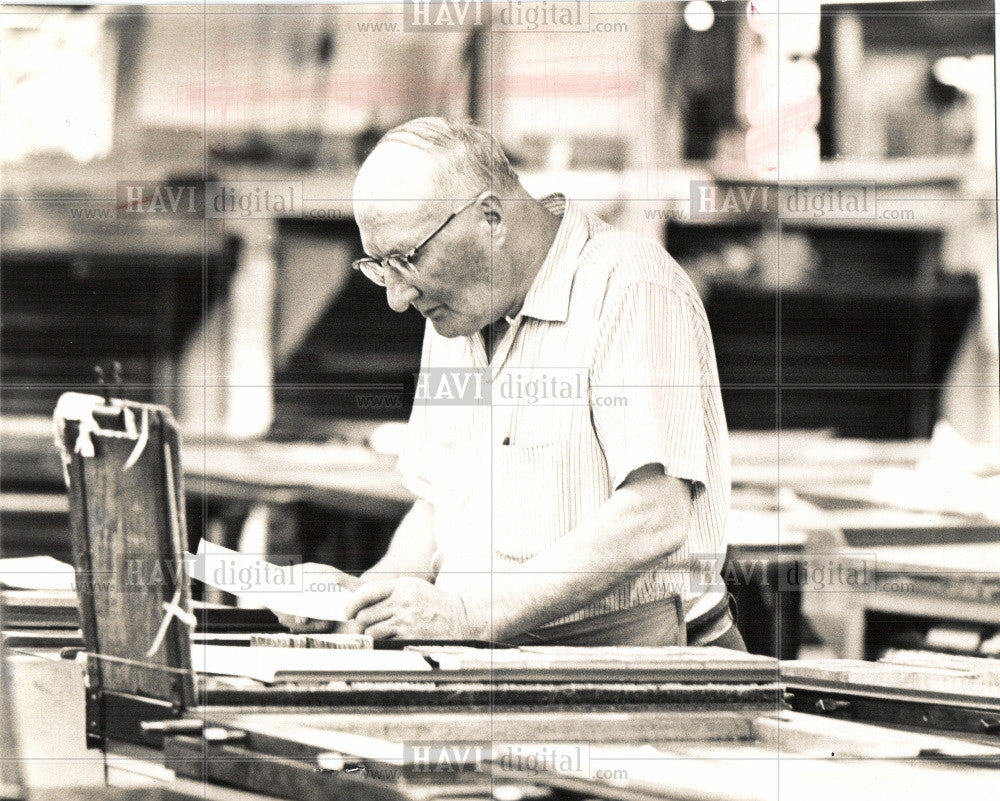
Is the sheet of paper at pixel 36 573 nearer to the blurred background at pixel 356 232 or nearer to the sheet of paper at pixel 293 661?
the blurred background at pixel 356 232

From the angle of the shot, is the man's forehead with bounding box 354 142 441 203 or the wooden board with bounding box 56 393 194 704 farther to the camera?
the man's forehead with bounding box 354 142 441 203

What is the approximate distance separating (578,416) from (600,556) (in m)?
0.31

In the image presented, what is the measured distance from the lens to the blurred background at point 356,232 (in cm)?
287

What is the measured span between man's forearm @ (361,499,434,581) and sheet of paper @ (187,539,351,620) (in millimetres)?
112

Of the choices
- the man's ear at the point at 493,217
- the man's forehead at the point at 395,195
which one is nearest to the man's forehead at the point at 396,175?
the man's forehead at the point at 395,195

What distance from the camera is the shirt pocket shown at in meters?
2.71

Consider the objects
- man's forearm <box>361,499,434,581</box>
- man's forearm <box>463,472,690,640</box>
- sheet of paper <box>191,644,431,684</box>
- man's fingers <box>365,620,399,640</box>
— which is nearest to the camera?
sheet of paper <box>191,644,431,684</box>

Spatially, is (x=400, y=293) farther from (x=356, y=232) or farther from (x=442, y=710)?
(x=442, y=710)

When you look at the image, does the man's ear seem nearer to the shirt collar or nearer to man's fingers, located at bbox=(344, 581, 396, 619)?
the shirt collar

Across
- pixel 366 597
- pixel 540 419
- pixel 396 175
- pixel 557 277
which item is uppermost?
pixel 396 175

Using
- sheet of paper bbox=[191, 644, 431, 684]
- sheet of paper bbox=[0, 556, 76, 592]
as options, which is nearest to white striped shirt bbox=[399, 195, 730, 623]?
sheet of paper bbox=[191, 644, 431, 684]

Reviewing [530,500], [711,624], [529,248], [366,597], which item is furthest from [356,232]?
[711,624]

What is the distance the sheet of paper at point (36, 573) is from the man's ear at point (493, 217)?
1.23 meters

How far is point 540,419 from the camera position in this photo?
9.06 feet
